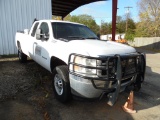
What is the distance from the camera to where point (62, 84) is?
400 cm

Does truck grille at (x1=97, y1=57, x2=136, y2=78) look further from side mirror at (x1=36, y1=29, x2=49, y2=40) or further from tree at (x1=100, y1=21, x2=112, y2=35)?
tree at (x1=100, y1=21, x2=112, y2=35)

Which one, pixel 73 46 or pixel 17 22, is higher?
pixel 17 22

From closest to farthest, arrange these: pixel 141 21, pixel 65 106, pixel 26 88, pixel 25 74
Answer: pixel 65 106 < pixel 26 88 < pixel 25 74 < pixel 141 21

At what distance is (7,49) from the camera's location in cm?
1068

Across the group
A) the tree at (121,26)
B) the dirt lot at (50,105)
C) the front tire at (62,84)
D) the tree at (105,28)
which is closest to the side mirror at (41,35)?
the front tire at (62,84)

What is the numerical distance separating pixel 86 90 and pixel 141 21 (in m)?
35.6

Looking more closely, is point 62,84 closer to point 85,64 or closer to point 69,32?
point 85,64

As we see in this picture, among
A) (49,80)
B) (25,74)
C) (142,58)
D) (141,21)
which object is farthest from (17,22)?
(141,21)

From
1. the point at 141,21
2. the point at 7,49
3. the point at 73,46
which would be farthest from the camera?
the point at 141,21

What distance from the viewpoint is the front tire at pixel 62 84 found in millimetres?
3908

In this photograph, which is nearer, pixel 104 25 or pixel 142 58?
pixel 142 58

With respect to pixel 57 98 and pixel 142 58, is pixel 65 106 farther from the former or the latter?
pixel 142 58

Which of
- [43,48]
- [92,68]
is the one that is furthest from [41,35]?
[92,68]

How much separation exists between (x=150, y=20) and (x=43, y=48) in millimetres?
33183
